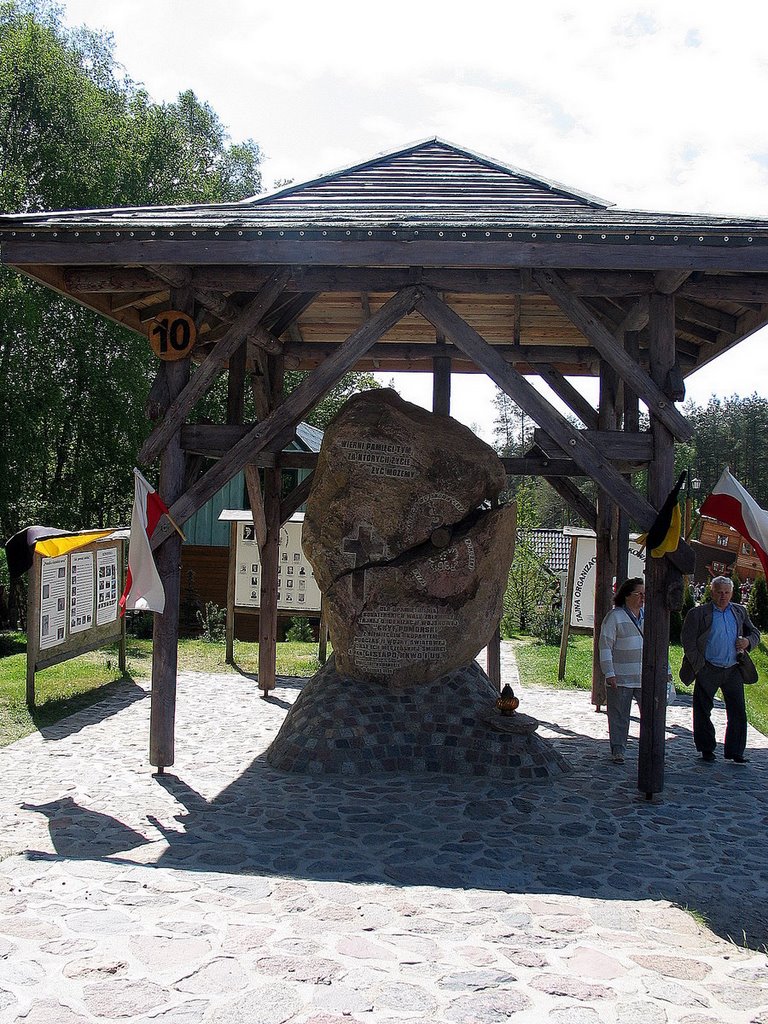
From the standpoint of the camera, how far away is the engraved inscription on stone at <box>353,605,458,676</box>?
812cm

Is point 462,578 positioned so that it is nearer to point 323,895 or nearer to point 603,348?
point 603,348

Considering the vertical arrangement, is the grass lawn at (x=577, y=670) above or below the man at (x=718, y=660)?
below

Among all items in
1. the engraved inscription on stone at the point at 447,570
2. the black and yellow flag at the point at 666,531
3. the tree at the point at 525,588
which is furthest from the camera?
the tree at the point at 525,588

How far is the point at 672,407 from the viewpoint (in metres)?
7.02

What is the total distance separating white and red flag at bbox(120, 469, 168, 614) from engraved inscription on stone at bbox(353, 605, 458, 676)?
6.15ft

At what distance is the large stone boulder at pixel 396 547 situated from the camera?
26.6 ft

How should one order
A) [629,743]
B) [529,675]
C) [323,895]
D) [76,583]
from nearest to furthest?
[323,895] < [629,743] < [76,583] < [529,675]

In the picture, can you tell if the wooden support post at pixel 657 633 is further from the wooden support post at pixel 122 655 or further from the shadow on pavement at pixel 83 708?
the wooden support post at pixel 122 655

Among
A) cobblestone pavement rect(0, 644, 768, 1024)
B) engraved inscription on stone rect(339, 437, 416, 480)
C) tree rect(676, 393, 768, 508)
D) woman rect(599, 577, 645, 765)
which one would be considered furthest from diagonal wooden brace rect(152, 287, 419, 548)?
tree rect(676, 393, 768, 508)

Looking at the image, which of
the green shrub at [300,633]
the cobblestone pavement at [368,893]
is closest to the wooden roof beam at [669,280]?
the cobblestone pavement at [368,893]

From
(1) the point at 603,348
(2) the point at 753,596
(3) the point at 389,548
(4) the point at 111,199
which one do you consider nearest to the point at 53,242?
(3) the point at 389,548

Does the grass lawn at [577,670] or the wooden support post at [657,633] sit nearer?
the wooden support post at [657,633]

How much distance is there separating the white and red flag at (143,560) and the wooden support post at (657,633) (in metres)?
3.74

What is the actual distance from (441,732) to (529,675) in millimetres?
5796
